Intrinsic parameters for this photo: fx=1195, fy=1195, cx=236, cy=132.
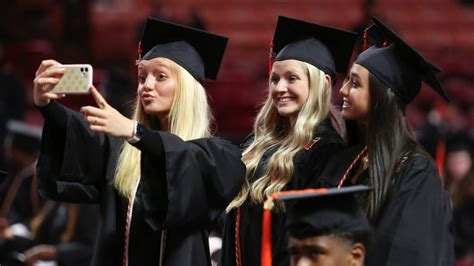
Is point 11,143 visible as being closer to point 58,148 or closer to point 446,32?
point 58,148

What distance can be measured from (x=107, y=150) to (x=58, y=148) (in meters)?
0.24

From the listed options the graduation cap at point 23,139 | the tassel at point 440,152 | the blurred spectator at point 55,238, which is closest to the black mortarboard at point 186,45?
the blurred spectator at point 55,238

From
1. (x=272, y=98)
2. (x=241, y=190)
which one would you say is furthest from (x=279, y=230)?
(x=272, y=98)

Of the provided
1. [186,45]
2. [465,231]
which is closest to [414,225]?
[186,45]

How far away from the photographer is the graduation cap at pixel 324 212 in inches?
147

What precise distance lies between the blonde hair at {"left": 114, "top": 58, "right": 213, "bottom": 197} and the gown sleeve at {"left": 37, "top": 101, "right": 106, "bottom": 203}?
0.12 m

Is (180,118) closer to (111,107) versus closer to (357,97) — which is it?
(111,107)

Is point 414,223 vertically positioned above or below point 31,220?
above

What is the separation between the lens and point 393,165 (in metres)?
4.25

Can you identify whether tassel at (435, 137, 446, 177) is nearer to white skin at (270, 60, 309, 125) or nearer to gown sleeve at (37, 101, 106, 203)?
white skin at (270, 60, 309, 125)

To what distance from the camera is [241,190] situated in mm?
4680

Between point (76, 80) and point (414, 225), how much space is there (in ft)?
4.22

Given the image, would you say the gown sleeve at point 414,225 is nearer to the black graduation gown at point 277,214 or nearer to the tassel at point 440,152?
the black graduation gown at point 277,214

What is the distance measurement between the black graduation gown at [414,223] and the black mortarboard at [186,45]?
983 millimetres
